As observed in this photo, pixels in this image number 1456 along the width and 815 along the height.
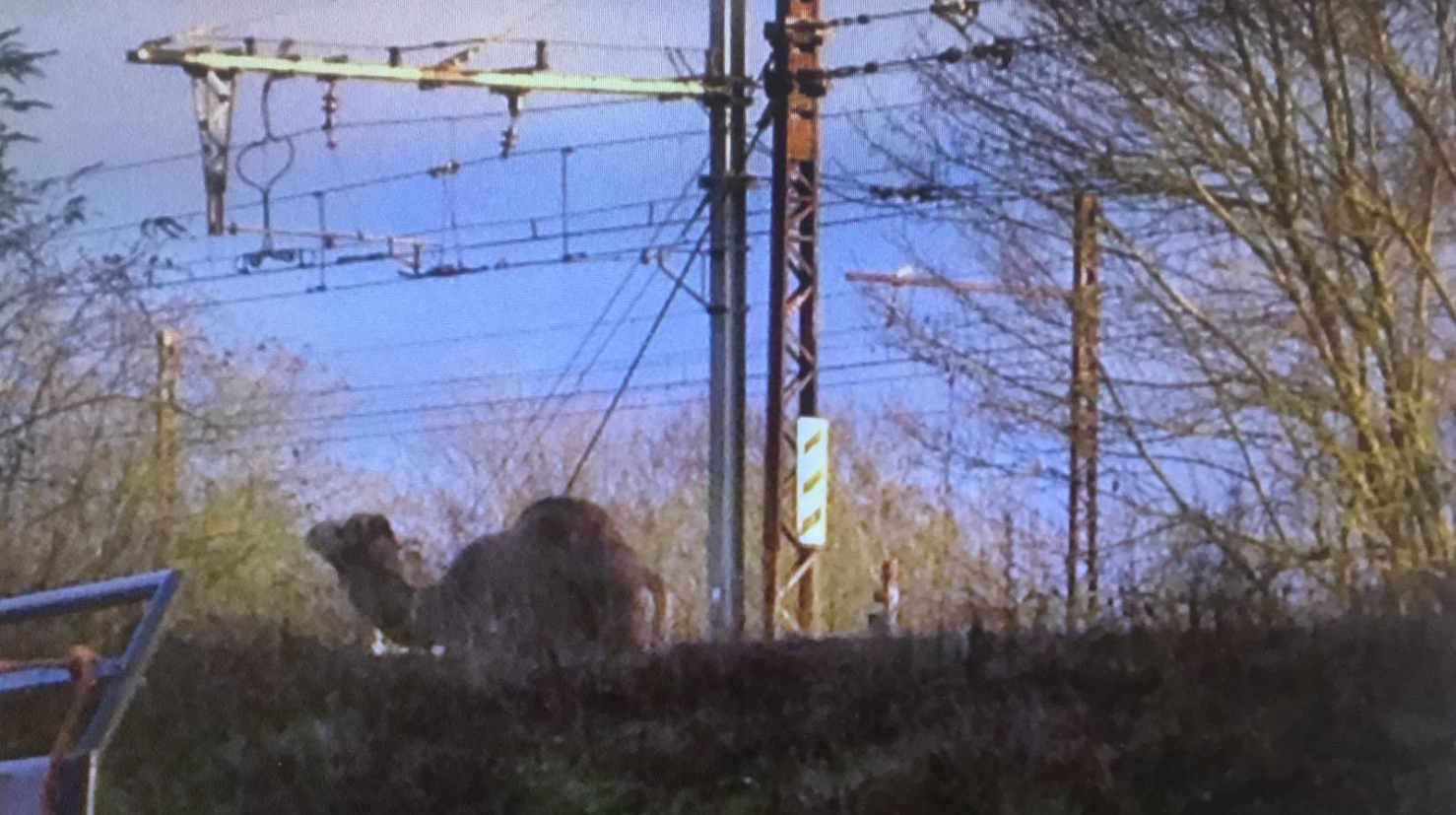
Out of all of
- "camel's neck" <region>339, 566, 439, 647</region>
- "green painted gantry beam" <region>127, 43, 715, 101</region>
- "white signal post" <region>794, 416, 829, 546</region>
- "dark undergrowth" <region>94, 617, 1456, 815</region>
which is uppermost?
"green painted gantry beam" <region>127, 43, 715, 101</region>

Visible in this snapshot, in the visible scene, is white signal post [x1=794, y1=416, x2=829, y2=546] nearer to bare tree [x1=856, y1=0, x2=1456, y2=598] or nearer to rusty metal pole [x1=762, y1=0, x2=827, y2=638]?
rusty metal pole [x1=762, y1=0, x2=827, y2=638]

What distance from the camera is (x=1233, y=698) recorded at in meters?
3.36

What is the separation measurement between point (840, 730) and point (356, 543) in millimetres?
3756

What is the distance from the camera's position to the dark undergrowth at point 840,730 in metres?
3.17

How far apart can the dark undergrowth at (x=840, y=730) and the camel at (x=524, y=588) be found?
2.40ft

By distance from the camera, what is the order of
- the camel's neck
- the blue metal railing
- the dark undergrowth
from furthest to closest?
the camel's neck, the dark undergrowth, the blue metal railing

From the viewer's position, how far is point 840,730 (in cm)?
393

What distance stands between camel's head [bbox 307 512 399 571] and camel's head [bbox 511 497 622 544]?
0.60 m

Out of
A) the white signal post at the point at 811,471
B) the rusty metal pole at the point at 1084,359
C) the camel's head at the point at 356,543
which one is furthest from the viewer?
the white signal post at the point at 811,471

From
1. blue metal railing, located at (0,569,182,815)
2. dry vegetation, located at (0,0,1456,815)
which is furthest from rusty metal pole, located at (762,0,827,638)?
blue metal railing, located at (0,569,182,815)

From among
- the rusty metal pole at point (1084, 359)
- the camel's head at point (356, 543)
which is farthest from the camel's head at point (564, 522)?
the rusty metal pole at point (1084, 359)

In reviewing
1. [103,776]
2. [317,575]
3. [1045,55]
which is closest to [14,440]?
[317,575]

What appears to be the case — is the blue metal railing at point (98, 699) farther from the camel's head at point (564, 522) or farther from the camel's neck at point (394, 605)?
the camel's head at point (564, 522)

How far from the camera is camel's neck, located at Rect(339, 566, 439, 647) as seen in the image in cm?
652
